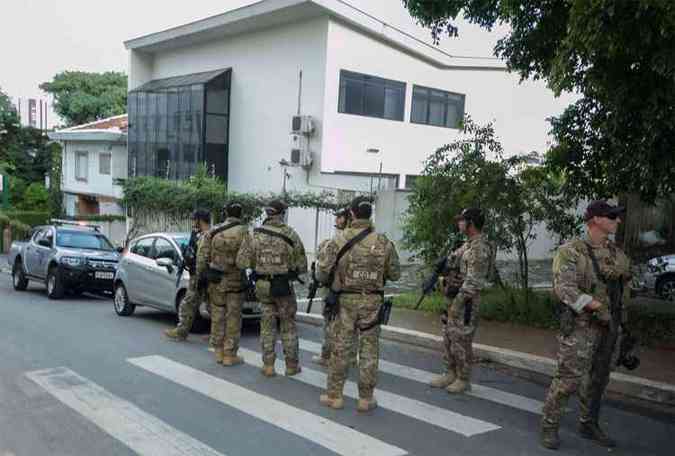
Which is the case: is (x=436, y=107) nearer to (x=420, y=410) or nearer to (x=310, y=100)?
(x=310, y=100)

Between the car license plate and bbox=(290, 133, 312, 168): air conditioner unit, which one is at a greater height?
bbox=(290, 133, 312, 168): air conditioner unit

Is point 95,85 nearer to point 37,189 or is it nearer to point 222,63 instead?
point 37,189

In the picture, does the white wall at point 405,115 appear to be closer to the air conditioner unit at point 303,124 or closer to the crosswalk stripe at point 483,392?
the air conditioner unit at point 303,124

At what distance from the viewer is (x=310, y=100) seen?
21625 millimetres

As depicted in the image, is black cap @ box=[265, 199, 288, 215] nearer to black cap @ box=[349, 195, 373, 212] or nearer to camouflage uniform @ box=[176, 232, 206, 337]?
black cap @ box=[349, 195, 373, 212]

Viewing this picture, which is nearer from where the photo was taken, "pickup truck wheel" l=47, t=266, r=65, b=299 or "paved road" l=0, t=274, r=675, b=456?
"paved road" l=0, t=274, r=675, b=456

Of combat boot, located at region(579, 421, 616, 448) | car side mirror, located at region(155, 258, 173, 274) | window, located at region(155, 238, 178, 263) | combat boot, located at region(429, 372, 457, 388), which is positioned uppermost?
window, located at region(155, 238, 178, 263)

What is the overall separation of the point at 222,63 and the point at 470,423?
2211 cm

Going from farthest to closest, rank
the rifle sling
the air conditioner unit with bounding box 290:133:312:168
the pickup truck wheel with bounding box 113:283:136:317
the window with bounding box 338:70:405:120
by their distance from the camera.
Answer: the window with bounding box 338:70:405:120
the air conditioner unit with bounding box 290:133:312:168
the pickup truck wheel with bounding box 113:283:136:317
the rifle sling

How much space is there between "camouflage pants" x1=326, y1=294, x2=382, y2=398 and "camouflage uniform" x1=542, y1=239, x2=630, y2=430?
1.65 meters

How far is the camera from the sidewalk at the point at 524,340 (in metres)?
7.51

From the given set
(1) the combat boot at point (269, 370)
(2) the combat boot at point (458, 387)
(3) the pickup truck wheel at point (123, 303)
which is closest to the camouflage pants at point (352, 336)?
(2) the combat boot at point (458, 387)

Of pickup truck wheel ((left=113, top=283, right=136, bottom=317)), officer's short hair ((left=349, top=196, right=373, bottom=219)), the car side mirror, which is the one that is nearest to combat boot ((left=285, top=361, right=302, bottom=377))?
officer's short hair ((left=349, top=196, right=373, bottom=219))

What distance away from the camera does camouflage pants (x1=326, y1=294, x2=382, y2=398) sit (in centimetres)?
614
